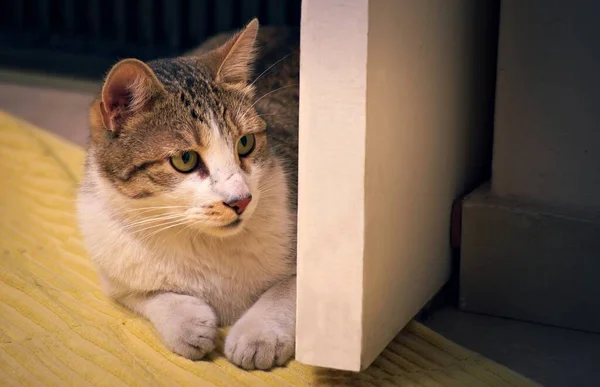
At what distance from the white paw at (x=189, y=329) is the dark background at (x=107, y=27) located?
159 centimetres

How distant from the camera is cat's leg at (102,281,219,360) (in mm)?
1624

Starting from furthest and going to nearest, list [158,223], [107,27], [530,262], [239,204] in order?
[107,27]
[530,262]
[158,223]
[239,204]

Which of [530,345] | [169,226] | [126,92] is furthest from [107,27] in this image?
[530,345]

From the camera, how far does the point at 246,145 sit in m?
1.75

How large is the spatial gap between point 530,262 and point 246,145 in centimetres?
68

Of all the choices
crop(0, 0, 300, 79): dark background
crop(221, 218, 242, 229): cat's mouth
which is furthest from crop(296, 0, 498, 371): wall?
crop(0, 0, 300, 79): dark background

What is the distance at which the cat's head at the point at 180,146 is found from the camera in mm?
1586

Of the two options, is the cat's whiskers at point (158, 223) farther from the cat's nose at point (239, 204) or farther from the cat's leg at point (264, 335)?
the cat's leg at point (264, 335)

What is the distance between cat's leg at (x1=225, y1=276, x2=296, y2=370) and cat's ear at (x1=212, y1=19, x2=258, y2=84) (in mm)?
500

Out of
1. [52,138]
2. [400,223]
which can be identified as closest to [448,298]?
[400,223]

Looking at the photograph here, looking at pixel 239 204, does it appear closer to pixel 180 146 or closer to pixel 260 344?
pixel 180 146

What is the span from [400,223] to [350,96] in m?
0.35

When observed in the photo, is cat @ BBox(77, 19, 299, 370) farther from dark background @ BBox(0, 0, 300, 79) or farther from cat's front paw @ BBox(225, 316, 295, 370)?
dark background @ BBox(0, 0, 300, 79)

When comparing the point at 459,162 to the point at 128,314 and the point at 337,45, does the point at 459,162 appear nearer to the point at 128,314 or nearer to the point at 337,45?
the point at 337,45
